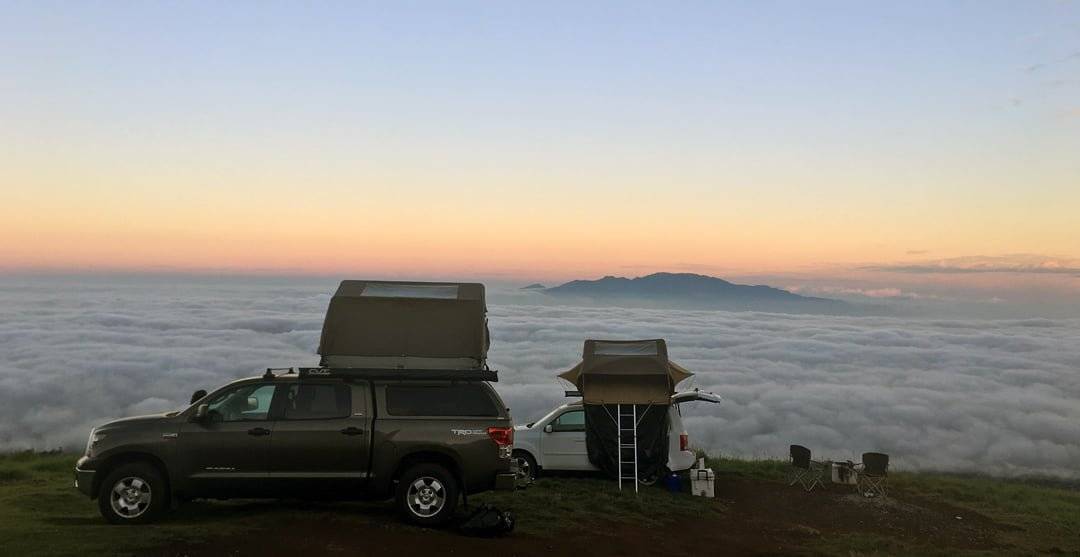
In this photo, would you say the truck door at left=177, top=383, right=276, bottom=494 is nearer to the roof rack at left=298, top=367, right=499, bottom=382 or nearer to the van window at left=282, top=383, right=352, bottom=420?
the van window at left=282, top=383, right=352, bottom=420

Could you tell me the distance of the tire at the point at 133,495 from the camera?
10.8 metres

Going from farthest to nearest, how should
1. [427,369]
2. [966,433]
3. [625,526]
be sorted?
[966,433]
[625,526]
[427,369]

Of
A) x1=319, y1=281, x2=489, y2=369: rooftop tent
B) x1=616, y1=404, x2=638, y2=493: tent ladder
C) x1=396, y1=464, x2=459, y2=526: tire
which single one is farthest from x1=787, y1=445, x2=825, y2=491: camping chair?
x1=396, y1=464, x2=459, y2=526: tire

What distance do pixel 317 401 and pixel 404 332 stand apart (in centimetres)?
198

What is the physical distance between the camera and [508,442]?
1123cm

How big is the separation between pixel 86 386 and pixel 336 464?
318 ft

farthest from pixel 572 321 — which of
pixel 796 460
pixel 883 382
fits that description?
pixel 796 460

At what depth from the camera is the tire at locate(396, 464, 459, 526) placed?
36.4 feet

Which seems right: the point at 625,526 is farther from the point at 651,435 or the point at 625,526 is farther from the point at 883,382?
the point at 883,382

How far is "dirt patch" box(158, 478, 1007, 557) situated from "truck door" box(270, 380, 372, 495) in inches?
23.2

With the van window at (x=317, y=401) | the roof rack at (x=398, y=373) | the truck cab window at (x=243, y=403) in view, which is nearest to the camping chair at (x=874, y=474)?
the roof rack at (x=398, y=373)

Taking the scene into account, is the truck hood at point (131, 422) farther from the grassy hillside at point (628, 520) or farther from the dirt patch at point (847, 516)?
the dirt patch at point (847, 516)

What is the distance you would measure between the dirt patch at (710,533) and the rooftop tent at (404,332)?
2.35 metres

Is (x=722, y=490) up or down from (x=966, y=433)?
up
